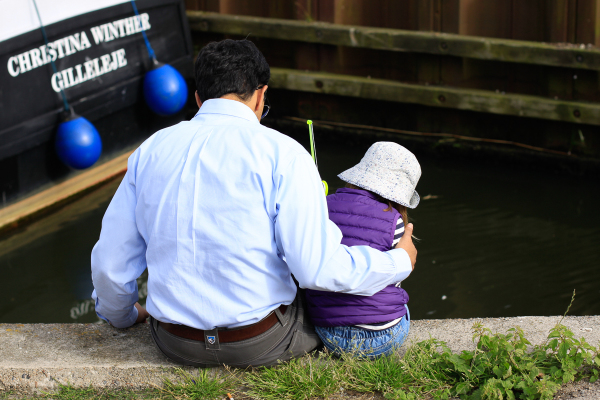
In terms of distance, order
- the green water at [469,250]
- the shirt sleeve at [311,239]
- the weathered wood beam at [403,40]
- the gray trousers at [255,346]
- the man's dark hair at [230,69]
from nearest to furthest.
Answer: the shirt sleeve at [311,239] < the man's dark hair at [230,69] < the gray trousers at [255,346] < the green water at [469,250] < the weathered wood beam at [403,40]

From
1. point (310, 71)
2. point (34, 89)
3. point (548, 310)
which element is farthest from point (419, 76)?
point (34, 89)

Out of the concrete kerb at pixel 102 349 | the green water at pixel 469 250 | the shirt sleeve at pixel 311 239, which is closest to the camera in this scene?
the shirt sleeve at pixel 311 239

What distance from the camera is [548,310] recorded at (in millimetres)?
3916

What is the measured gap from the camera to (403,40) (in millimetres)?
5500

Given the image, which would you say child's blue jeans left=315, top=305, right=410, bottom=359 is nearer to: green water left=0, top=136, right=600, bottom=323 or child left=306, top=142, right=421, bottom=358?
child left=306, top=142, right=421, bottom=358

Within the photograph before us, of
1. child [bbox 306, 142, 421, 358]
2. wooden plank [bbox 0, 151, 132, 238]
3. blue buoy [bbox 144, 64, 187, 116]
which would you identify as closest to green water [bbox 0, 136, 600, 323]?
wooden plank [bbox 0, 151, 132, 238]

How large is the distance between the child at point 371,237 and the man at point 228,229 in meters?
0.10

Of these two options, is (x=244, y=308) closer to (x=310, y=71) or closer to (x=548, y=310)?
(x=548, y=310)

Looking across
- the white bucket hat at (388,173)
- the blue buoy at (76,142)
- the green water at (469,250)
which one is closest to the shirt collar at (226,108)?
the white bucket hat at (388,173)

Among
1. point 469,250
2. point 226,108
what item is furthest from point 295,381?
point 469,250

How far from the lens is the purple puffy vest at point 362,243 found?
212 centimetres

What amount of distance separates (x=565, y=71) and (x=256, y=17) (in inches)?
108

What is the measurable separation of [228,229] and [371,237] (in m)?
0.48

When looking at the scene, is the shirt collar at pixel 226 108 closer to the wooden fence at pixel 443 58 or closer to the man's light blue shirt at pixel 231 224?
the man's light blue shirt at pixel 231 224
